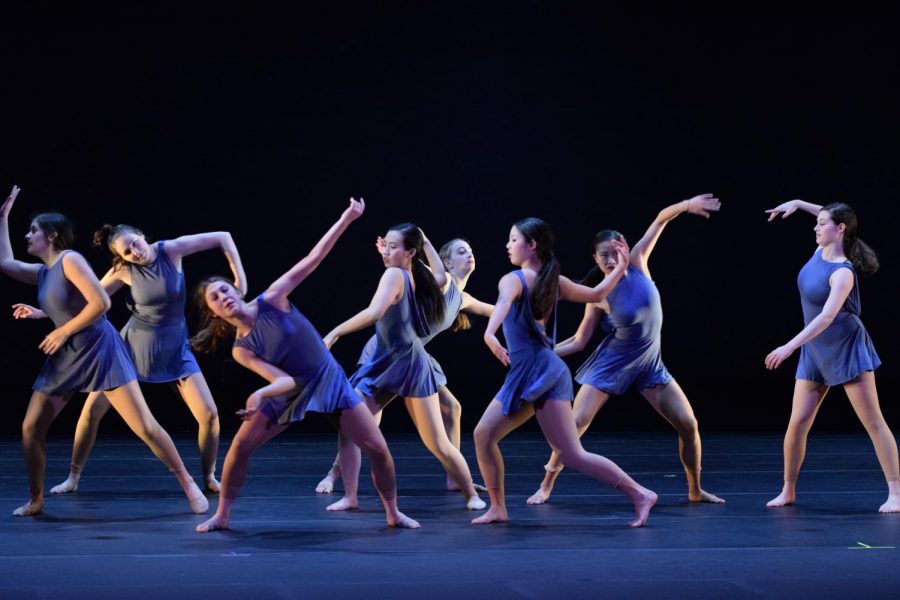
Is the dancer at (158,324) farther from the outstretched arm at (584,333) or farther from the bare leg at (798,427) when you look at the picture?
the bare leg at (798,427)

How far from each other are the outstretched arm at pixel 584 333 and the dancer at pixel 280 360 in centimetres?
113

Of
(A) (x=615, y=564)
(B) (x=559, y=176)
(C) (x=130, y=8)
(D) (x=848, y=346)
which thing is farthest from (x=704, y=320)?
(A) (x=615, y=564)

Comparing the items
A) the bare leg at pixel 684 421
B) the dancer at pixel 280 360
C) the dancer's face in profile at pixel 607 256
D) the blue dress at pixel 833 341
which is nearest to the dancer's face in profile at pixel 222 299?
the dancer at pixel 280 360

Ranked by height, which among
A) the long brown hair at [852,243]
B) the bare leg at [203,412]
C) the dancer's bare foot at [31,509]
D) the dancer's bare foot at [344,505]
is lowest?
the dancer's bare foot at [31,509]

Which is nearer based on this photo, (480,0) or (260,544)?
(260,544)

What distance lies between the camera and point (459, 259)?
5.65 m

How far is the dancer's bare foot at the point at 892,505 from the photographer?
4.97 meters

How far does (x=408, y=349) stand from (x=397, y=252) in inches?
16.8

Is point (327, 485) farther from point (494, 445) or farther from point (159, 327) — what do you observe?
point (494, 445)

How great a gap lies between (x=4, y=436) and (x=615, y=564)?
5544mm

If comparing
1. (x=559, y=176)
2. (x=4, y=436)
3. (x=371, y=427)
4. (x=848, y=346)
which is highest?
(x=559, y=176)

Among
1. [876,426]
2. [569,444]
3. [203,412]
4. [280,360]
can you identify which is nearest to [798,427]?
[876,426]

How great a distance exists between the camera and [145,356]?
5.45 metres

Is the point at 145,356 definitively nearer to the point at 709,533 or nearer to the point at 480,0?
the point at 709,533
